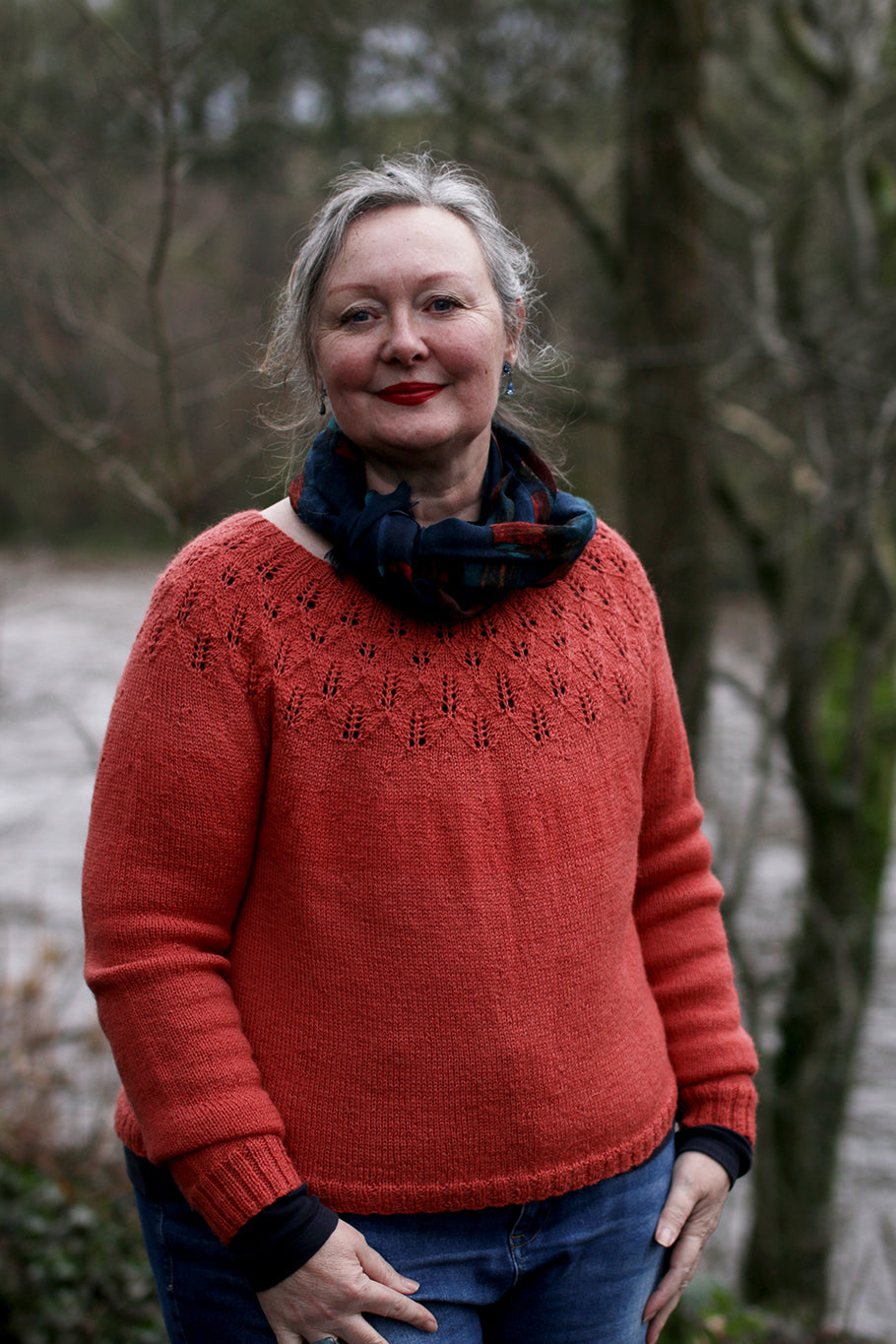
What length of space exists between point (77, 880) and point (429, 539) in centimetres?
392

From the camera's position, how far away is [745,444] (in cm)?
438

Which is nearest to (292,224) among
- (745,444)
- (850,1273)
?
(745,444)

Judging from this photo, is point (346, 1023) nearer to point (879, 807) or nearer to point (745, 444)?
point (745, 444)

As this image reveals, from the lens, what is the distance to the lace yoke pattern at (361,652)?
125 centimetres

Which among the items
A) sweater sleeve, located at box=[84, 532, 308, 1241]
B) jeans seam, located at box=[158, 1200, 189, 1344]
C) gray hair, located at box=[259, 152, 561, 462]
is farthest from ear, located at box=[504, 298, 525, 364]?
jeans seam, located at box=[158, 1200, 189, 1344]

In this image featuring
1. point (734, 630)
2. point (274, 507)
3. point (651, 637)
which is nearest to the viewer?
point (274, 507)

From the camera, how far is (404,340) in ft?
4.16

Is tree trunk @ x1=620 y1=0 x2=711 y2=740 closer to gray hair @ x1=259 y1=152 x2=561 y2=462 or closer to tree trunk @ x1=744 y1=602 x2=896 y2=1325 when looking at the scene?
tree trunk @ x1=744 y1=602 x2=896 y2=1325

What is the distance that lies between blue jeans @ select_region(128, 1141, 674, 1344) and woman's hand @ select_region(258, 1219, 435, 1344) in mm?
36

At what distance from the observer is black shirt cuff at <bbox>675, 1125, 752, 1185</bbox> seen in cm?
144

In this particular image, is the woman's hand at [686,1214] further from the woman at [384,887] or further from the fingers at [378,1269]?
the fingers at [378,1269]

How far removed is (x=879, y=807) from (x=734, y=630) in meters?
1.50

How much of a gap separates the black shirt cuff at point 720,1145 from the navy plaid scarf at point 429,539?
2.32 ft

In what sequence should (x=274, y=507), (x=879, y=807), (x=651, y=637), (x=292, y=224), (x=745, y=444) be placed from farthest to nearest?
(x=879, y=807) → (x=745, y=444) → (x=292, y=224) → (x=651, y=637) → (x=274, y=507)
